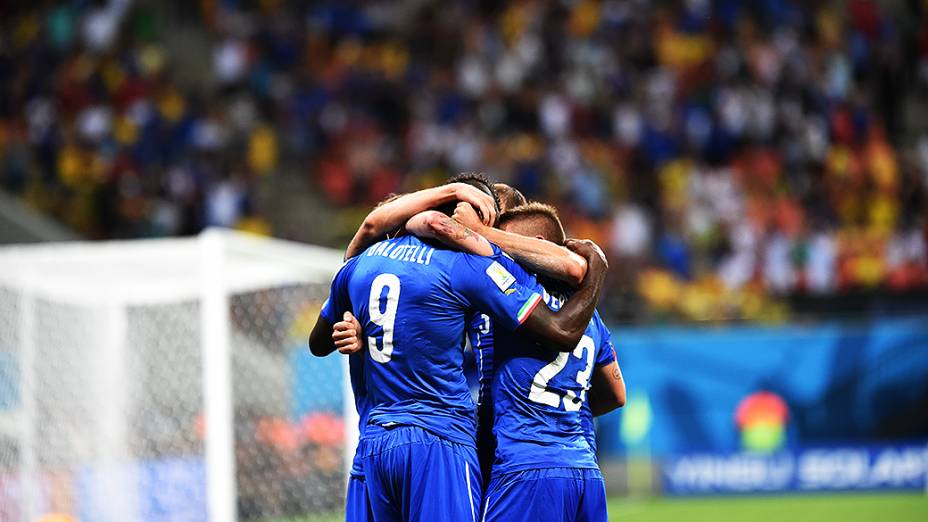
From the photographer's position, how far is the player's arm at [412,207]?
550 centimetres

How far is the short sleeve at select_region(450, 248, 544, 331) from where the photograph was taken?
5.32 m

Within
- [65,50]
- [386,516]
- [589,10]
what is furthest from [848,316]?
[65,50]

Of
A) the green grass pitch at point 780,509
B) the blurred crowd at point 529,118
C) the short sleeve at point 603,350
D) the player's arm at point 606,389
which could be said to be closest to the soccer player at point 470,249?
the short sleeve at point 603,350

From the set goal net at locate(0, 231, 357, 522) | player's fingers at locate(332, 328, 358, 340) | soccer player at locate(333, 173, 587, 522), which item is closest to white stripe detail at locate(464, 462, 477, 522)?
soccer player at locate(333, 173, 587, 522)

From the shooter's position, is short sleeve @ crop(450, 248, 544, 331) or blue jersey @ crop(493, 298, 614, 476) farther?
blue jersey @ crop(493, 298, 614, 476)

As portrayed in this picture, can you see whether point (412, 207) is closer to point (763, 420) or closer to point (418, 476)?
point (418, 476)

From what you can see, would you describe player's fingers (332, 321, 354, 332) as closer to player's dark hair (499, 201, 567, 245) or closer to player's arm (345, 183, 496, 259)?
player's arm (345, 183, 496, 259)

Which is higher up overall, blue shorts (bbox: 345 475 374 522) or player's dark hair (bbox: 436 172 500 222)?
player's dark hair (bbox: 436 172 500 222)

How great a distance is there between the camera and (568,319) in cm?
536

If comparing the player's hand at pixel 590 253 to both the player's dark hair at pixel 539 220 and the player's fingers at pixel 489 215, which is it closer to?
the player's dark hair at pixel 539 220

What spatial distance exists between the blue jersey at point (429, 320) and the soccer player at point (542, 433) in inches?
5.6

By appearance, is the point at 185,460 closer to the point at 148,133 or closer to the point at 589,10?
the point at 148,133

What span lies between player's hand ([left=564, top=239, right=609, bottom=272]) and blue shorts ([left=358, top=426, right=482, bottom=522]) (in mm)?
920

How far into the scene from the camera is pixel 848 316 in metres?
16.1
